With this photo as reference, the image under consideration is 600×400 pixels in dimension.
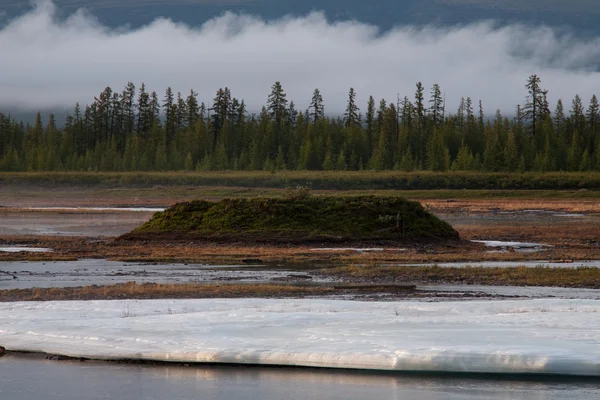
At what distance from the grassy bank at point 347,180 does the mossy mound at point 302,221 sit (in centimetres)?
7489

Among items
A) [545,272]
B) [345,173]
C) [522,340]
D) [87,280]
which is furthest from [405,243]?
[345,173]

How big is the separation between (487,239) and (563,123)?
140752mm

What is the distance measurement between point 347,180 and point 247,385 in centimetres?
11231

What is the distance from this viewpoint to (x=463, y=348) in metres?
15.6

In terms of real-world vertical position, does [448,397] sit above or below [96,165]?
below

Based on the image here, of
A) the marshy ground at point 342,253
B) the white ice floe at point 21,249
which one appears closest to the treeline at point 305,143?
the marshy ground at point 342,253

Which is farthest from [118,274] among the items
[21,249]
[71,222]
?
[71,222]

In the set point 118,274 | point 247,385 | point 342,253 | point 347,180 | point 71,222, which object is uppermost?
point 347,180

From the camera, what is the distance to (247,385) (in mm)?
14562

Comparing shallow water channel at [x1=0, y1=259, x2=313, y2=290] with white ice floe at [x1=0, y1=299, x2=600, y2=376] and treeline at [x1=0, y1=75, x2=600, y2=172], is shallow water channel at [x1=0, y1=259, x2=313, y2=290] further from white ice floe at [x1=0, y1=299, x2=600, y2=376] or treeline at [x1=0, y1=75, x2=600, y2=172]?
treeline at [x1=0, y1=75, x2=600, y2=172]

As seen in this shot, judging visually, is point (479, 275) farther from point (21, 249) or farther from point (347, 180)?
point (347, 180)

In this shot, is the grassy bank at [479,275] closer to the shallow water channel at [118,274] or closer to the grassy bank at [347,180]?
the shallow water channel at [118,274]

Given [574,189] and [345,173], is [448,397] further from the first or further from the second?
[345,173]

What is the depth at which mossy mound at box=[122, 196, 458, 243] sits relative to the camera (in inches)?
1778
